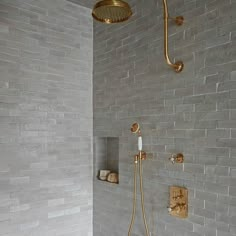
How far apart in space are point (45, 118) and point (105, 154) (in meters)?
0.73

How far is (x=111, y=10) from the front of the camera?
1487 mm

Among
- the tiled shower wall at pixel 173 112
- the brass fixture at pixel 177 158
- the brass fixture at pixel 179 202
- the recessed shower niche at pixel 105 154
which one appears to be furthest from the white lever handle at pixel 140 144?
the recessed shower niche at pixel 105 154

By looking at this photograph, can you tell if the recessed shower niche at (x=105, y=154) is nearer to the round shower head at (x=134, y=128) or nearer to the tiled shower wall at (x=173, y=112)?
the tiled shower wall at (x=173, y=112)

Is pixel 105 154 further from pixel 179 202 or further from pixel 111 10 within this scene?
pixel 111 10

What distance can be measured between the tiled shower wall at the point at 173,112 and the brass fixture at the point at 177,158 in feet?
0.11

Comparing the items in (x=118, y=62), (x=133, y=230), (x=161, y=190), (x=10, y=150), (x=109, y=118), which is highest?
(x=118, y=62)

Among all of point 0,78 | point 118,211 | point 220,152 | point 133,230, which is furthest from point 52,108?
point 220,152

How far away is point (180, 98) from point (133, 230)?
45.2 inches

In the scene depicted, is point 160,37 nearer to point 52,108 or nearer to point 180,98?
point 180,98

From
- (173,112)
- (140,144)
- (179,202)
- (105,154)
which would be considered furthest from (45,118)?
(179,202)

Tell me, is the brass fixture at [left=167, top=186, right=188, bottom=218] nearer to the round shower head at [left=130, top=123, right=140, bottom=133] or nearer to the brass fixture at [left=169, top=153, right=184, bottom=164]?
the brass fixture at [left=169, top=153, right=184, bottom=164]

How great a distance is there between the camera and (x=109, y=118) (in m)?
2.38

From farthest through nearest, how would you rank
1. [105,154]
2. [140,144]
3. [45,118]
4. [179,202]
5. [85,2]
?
[105,154] < [85,2] < [45,118] < [140,144] < [179,202]

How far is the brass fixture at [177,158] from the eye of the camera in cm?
174
